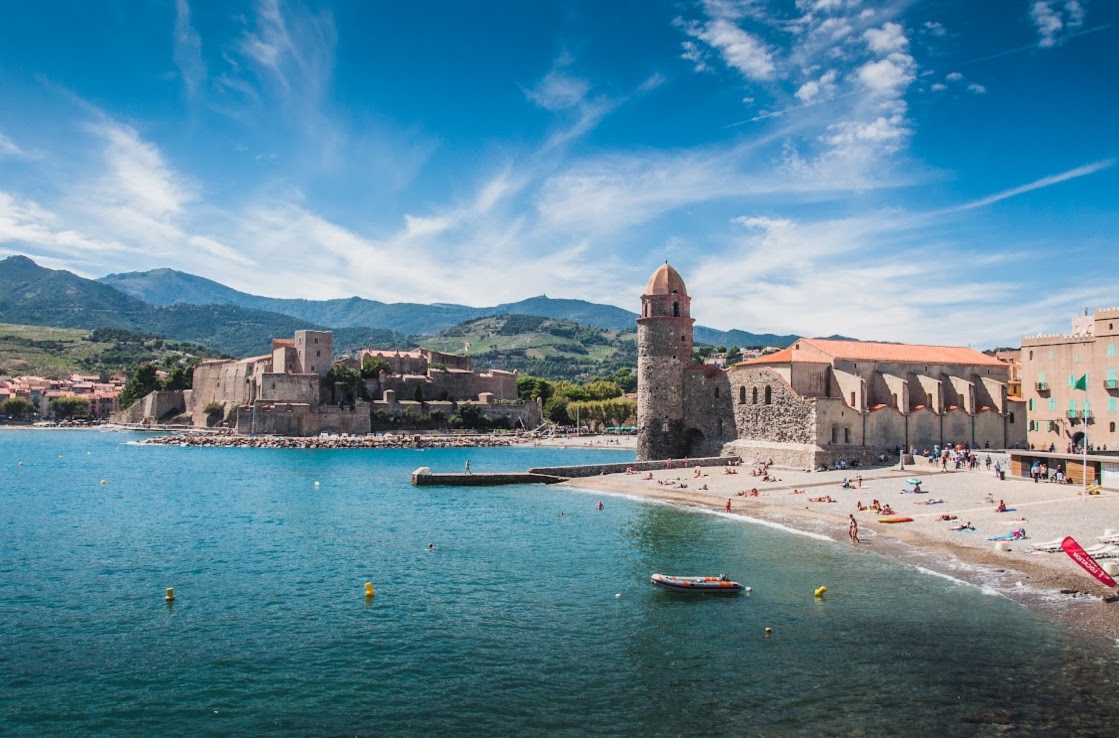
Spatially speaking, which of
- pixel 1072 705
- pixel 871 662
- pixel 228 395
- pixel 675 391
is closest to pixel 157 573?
pixel 871 662

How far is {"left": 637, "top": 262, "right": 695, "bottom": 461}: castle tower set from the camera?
4528cm

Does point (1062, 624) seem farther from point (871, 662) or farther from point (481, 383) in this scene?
point (481, 383)

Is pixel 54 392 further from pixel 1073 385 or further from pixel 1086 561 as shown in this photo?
pixel 1086 561

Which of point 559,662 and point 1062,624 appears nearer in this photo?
point 559,662

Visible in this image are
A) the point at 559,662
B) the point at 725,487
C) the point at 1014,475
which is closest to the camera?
the point at 559,662

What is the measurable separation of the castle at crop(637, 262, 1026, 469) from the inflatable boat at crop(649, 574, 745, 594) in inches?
817

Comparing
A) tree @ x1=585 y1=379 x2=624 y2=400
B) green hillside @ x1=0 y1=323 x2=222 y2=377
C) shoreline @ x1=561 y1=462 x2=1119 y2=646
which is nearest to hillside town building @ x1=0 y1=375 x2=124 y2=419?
green hillside @ x1=0 y1=323 x2=222 y2=377

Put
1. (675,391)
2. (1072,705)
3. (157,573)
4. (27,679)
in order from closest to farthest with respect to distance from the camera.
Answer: (1072,705)
(27,679)
(157,573)
(675,391)

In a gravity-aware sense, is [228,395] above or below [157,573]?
above

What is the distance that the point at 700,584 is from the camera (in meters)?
18.6

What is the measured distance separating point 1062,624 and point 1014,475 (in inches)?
763

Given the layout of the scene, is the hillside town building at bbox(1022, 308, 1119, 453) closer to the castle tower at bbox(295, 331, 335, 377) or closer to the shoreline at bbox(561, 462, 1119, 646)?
the shoreline at bbox(561, 462, 1119, 646)

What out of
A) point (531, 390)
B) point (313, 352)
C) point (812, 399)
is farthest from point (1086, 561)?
point (531, 390)

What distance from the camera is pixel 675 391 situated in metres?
45.8
